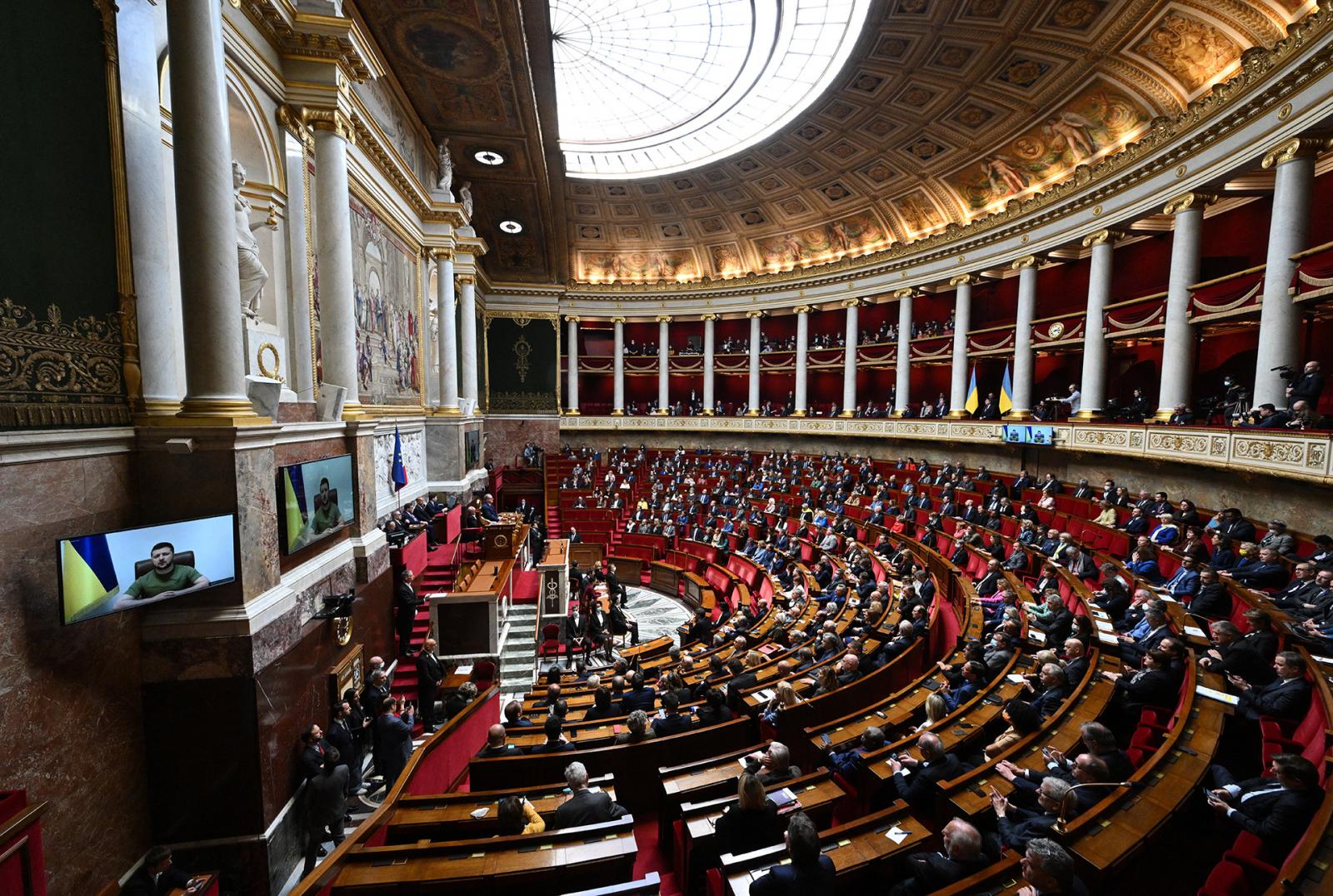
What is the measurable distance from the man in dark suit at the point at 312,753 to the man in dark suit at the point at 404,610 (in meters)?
3.66

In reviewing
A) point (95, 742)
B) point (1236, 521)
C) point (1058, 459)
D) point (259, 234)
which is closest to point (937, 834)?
point (95, 742)

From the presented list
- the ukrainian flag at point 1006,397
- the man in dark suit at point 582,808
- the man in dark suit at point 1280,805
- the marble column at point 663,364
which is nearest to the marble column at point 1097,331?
the ukrainian flag at point 1006,397

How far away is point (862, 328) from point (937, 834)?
23.8 metres

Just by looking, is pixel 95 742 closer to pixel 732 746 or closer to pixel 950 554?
pixel 732 746

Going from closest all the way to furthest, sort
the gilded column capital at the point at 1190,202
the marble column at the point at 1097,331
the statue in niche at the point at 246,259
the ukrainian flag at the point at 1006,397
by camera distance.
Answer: the statue in niche at the point at 246,259 → the gilded column capital at the point at 1190,202 → the marble column at the point at 1097,331 → the ukrainian flag at the point at 1006,397

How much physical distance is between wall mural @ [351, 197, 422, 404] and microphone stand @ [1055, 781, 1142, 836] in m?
10.5

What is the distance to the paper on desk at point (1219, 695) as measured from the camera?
4.45 metres

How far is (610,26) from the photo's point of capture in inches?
645

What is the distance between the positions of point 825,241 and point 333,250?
64.6 ft

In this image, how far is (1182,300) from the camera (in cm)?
1196

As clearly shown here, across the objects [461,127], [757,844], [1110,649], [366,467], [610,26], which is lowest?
[757,844]

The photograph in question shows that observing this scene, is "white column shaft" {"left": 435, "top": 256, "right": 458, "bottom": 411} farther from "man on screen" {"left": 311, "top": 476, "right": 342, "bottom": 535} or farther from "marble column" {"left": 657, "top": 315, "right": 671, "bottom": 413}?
"marble column" {"left": 657, "top": 315, "right": 671, "bottom": 413}

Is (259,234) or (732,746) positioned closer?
(732,746)

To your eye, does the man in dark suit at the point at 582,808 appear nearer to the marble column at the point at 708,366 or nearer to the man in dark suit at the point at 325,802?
the man in dark suit at the point at 325,802
